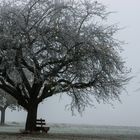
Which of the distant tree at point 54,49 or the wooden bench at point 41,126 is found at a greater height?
the distant tree at point 54,49

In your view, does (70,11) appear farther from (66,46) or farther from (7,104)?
(7,104)

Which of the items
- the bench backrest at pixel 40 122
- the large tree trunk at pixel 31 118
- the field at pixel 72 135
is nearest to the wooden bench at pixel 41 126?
the bench backrest at pixel 40 122

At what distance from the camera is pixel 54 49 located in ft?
113

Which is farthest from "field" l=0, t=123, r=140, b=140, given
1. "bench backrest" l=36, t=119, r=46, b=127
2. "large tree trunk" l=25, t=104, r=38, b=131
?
"large tree trunk" l=25, t=104, r=38, b=131

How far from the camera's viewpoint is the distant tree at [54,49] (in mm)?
33281

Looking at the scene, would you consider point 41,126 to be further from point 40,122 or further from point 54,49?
point 54,49

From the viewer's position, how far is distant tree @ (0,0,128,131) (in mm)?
33281

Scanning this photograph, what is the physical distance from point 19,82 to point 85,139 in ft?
28.8

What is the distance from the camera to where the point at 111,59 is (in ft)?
116

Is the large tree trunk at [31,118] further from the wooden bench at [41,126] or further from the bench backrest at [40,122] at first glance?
the bench backrest at [40,122]

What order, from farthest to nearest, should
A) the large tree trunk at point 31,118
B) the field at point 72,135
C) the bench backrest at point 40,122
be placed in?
the bench backrest at point 40,122 → the large tree trunk at point 31,118 → the field at point 72,135

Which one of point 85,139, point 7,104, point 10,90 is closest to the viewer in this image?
point 85,139

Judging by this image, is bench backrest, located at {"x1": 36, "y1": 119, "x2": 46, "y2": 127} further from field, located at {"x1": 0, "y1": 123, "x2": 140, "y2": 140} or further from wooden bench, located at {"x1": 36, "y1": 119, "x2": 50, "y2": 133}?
field, located at {"x1": 0, "y1": 123, "x2": 140, "y2": 140}

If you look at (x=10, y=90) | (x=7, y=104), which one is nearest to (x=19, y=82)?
(x=10, y=90)
